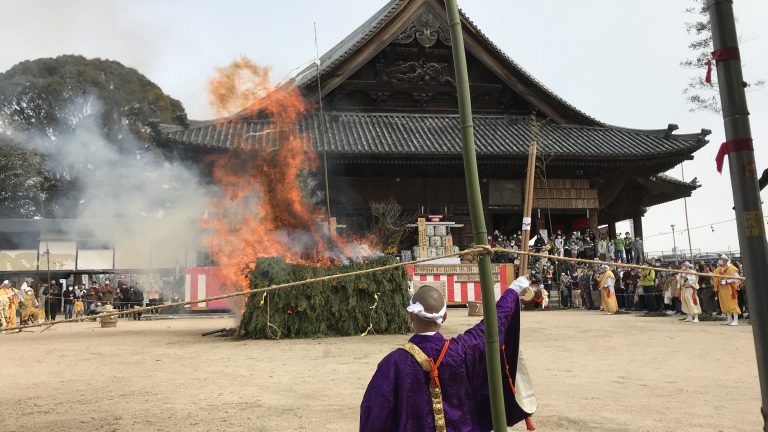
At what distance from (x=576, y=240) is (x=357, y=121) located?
973 centimetres

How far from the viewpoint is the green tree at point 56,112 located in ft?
109

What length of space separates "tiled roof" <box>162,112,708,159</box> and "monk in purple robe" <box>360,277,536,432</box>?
15.5 meters

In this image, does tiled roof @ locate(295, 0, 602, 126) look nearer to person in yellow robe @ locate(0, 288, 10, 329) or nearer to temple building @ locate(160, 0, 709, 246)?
temple building @ locate(160, 0, 709, 246)

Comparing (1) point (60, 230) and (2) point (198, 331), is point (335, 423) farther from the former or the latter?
(1) point (60, 230)

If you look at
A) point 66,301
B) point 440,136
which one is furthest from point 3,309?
point 440,136

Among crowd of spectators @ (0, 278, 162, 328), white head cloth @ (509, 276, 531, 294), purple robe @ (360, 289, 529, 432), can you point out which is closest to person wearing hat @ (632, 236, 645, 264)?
crowd of spectators @ (0, 278, 162, 328)

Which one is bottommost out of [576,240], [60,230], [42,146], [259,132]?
[576,240]

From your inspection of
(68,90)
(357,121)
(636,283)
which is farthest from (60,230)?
(636,283)

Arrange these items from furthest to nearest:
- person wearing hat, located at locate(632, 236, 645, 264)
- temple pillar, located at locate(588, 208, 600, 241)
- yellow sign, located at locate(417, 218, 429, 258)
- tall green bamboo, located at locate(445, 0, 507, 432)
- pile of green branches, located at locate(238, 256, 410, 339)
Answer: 1. person wearing hat, located at locate(632, 236, 645, 264)
2. temple pillar, located at locate(588, 208, 600, 241)
3. yellow sign, located at locate(417, 218, 429, 258)
4. pile of green branches, located at locate(238, 256, 410, 339)
5. tall green bamboo, located at locate(445, 0, 507, 432)

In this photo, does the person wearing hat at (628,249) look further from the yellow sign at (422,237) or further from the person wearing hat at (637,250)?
the yellow sign at (422,237)

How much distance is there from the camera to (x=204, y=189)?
1969cm

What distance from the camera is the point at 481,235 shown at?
2.78 metres

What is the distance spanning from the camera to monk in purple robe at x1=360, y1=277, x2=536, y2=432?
2701mm

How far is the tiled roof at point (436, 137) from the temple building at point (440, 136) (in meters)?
0.05
